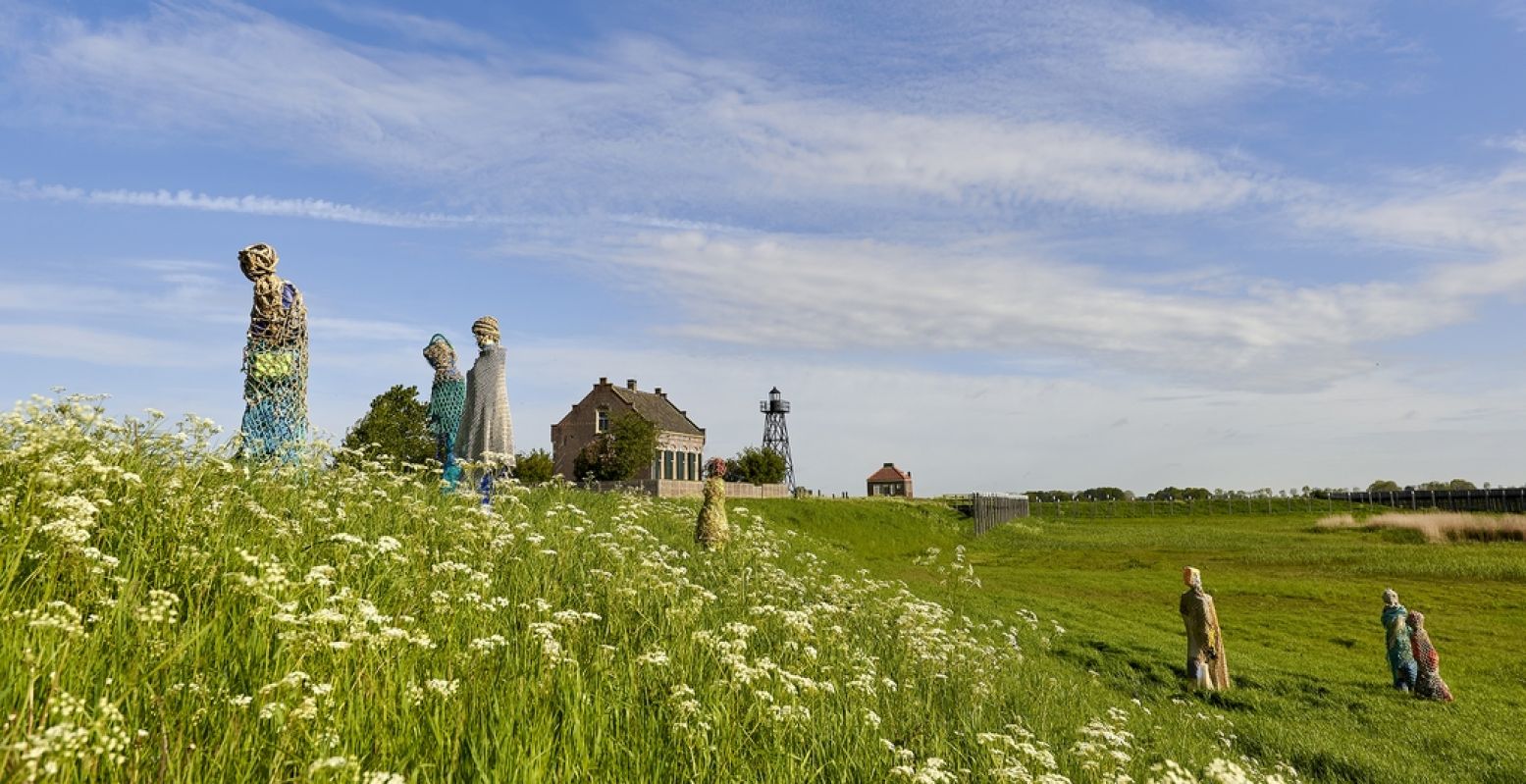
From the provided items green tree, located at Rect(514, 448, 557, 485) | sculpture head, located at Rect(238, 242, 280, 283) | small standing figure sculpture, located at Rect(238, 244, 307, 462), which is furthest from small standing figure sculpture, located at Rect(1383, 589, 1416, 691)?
green tree, located at Rect(514, 448, 557, 485)

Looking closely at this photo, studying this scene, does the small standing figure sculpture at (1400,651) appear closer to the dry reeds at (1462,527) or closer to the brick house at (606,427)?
the dry reeds at (1462,527)

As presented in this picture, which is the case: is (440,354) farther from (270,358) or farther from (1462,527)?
(1462,527)

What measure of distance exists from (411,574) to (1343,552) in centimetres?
4256

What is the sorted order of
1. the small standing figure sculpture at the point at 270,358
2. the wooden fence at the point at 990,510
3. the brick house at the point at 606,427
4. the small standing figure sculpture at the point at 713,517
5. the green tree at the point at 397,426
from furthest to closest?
the brick house at the point at 606,427 < the wooden fence at the point at 990,510 < the green tree at the point at 397,426 < the small standing figure sculpture at the point at 713,517 < the small standing figure sculpture at the point at 270,358

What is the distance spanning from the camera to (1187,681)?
1595cm

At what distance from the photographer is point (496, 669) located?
18.8 ft

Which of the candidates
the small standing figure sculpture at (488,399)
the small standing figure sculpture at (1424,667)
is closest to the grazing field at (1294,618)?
the small standing figure sculpture at (1424,667)

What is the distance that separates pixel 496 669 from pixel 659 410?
244 ft

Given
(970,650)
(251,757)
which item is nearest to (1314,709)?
(970,650)

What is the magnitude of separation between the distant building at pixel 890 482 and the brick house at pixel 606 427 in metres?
49.5

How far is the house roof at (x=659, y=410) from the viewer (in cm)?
7594

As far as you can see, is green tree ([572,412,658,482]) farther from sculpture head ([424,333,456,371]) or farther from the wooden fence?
sculpture head ([424,333,456,371])

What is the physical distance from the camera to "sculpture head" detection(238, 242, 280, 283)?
1375cm

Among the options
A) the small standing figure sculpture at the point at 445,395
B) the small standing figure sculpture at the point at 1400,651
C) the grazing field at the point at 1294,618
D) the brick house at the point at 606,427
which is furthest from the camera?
the brick house at the point at 606,427
